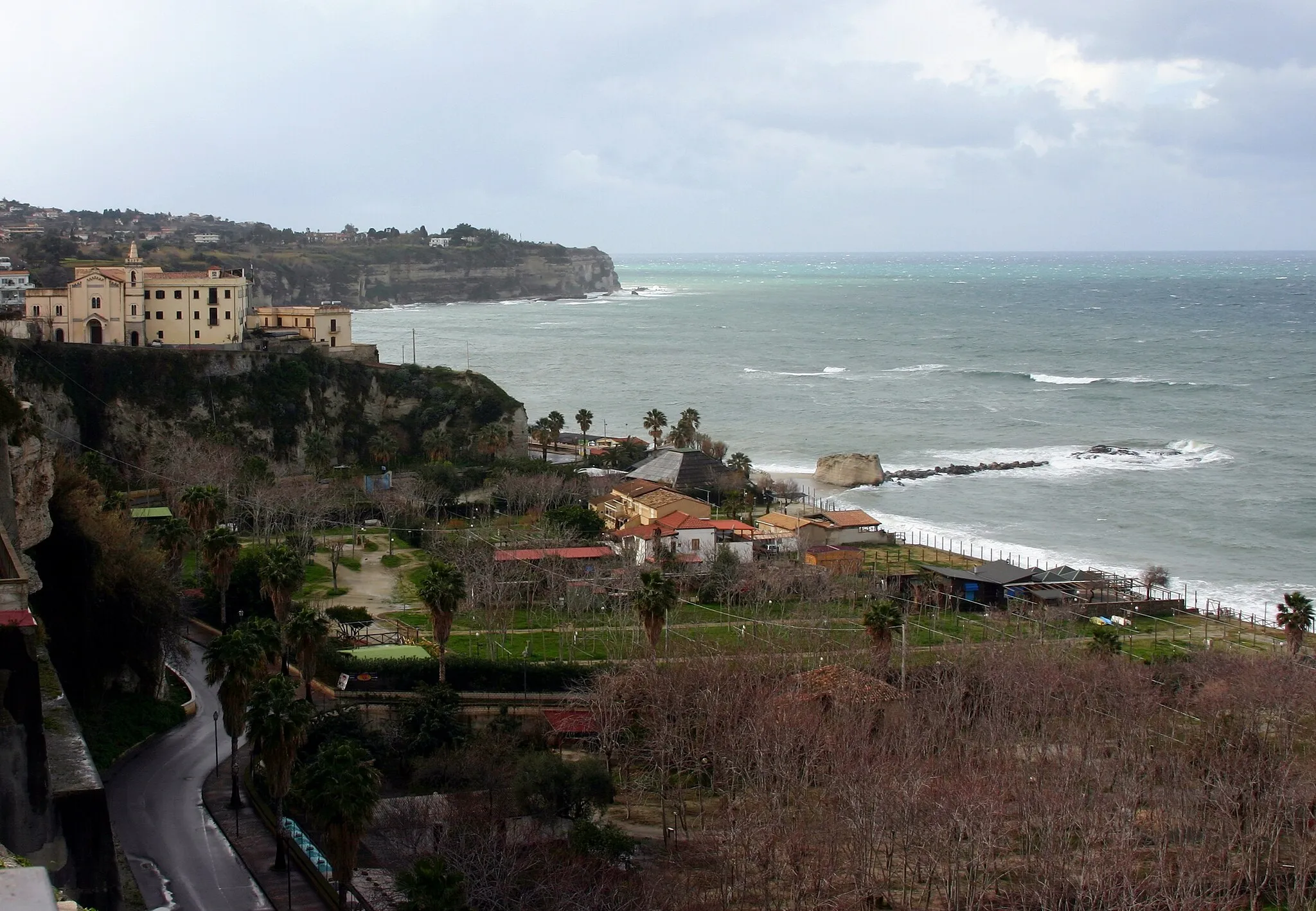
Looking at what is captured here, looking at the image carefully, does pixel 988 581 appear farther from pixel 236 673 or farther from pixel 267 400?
pixel 267 400

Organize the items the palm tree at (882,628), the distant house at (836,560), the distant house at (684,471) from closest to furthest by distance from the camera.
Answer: the palm tree at (882,628) < the distant house at (836,560) < the distant house at (684,471)

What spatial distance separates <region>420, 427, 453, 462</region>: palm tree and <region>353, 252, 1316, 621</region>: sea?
715 inches

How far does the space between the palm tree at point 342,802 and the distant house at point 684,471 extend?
39.8 metres

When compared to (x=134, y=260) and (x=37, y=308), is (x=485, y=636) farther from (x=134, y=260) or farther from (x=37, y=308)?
Answer: (x=134, y=260)

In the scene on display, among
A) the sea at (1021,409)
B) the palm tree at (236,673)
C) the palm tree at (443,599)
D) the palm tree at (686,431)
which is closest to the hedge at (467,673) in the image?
the palm tree at (443,599)

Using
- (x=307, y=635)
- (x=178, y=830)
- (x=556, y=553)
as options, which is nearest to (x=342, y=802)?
(x=178, y=830)

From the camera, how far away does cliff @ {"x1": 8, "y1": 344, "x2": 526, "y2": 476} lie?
2522 inches

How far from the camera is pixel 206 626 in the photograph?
1714 inches

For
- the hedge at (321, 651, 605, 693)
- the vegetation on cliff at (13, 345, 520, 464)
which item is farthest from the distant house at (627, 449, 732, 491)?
the hedge at (321, 651, 605, 693)

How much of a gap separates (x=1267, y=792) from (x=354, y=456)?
2060 inches

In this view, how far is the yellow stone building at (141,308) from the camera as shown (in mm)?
69562

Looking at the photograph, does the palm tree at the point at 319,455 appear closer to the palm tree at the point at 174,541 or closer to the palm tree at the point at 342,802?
the palm tree at the point at 174,541

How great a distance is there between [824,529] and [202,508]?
24.3m

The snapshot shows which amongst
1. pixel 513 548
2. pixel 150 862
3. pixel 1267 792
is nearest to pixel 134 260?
pixel 513 548
